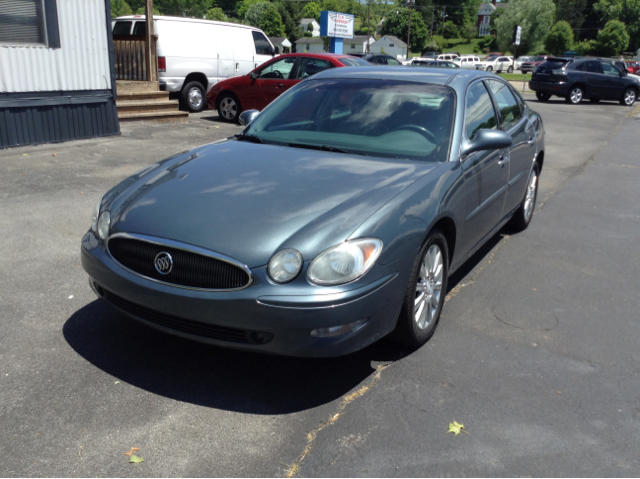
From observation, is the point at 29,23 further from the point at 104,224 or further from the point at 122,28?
the point at 104,224

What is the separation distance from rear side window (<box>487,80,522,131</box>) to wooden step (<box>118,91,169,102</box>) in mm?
8907

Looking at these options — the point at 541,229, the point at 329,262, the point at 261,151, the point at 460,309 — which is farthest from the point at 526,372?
the point at 541,229

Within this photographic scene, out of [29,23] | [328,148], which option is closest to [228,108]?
[29,23]

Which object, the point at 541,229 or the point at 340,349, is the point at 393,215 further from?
the point at 541,229

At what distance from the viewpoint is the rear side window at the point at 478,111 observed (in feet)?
14.4

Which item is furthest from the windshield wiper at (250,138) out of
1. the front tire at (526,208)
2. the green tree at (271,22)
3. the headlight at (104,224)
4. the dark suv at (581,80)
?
the green tree at (271,22)

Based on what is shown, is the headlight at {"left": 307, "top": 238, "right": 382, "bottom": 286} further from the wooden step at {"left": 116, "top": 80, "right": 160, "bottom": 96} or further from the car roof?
the wooden step at {"left": 116, "top": 80, "right": 160, "bottom": 96}

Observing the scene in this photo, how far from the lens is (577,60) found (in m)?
23.8

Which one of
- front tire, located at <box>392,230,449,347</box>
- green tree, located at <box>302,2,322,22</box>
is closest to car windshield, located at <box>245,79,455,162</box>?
front tire, located at <box>392,230,449,347</box>

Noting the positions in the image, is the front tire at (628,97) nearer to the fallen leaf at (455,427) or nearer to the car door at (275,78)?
the car door at (275,78)

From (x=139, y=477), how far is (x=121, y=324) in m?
1.53

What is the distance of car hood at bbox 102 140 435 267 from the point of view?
302cm

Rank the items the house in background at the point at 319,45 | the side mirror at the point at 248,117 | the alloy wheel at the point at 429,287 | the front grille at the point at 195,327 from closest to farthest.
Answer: the front grille at the point at 195,327
the alloy wheel at the point at 429,287
the side mirror at the point at 248,117
the house in background at the point at 319,45

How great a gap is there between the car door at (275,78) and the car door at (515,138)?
715cm
